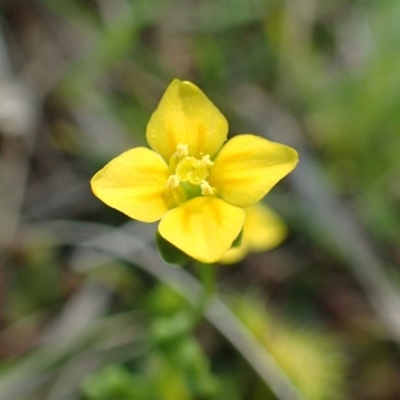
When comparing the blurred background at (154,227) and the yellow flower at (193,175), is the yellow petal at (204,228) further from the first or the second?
the blurred background at (154,227)

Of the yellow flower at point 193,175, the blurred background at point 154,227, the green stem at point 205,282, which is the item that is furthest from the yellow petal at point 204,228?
the blurred background at point 154,227

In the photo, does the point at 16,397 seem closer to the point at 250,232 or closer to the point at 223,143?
the point at 250,232

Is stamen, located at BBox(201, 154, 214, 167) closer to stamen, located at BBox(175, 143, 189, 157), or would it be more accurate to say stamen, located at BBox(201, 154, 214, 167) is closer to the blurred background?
stamen, located at BBox(175, 143, 189, 157)

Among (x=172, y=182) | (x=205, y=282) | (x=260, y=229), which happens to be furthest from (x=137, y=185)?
A: (x=260, y=229)

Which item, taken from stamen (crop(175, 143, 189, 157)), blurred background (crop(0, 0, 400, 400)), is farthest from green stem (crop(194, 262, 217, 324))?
stamen (crop(175, 143, 189, 157))

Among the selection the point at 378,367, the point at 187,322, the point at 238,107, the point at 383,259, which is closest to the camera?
the point at 187,322

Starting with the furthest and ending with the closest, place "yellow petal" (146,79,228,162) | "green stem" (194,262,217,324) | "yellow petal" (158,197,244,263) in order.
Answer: "green stem" (194,262,217,324), "yellow petal" (146,79,228,162), "yellow petal" (158,197,244,263)

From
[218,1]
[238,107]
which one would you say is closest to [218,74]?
[238,107]
